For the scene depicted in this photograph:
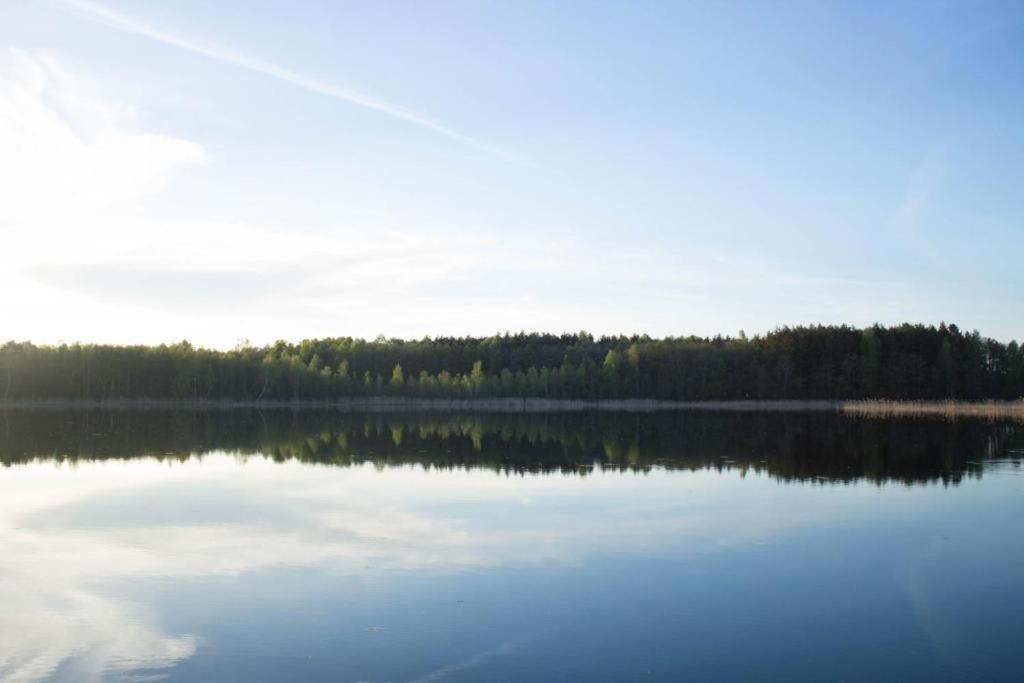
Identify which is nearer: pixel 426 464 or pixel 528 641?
pixel 528 641

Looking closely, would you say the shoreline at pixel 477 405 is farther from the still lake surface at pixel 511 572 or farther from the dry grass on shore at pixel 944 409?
the still lake surface at pixel 511 572

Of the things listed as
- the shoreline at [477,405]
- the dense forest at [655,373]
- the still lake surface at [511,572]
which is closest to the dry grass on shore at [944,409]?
the shoreline at [477,405]

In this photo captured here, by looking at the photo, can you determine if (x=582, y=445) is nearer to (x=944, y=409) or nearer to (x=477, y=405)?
(x=944, y=409)

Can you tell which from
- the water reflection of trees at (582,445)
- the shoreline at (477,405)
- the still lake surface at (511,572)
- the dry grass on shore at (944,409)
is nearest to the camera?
Answer: the still lake surface at (511,572)

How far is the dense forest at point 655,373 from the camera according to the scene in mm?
84188

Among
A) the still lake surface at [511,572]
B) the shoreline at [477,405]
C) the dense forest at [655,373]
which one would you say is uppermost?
the dense forest at [655,373]

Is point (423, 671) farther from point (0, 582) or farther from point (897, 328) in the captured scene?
point (897, 328)

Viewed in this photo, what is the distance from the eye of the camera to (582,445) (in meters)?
33.3

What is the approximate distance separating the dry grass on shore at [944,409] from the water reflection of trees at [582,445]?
1135 cm

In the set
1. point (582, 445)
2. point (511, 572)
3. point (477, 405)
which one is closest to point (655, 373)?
point (477, 405)

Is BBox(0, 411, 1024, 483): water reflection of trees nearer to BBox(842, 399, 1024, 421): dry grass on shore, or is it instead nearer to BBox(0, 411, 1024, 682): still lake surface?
BBox(0, 411, 1024, 682): still lake surface

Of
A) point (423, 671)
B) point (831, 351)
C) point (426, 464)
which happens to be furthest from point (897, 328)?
point (423, 671)

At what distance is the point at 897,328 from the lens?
3622 inches

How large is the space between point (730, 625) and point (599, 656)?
5.74 feet
